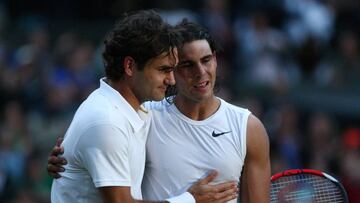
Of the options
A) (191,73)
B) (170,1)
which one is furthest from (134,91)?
(170,1)

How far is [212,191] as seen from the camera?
21.7 ft

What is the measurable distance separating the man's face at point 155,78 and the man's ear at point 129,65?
0.03 meters

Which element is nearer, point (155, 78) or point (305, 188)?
point (155, 78)

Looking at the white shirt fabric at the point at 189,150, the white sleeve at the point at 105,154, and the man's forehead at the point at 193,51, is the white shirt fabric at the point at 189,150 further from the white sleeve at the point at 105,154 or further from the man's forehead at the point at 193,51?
the white sleeve at the point at 105,154

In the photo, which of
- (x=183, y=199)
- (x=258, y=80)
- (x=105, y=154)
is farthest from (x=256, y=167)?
(x=258, y=80)

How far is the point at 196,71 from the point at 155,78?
391 millimetres

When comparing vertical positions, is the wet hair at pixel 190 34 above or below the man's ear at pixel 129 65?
above

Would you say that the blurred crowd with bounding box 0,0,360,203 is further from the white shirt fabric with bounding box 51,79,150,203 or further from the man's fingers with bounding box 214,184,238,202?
the white shirt fabric with bounding box 51,79,150,203

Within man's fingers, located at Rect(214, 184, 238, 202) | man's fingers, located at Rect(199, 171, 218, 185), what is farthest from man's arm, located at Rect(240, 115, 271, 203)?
man's fingers, located at Rect(199, 171, 218, 185)

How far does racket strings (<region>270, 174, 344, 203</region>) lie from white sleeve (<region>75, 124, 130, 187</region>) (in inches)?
49.5

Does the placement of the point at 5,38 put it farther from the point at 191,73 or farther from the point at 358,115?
the point at 191,73

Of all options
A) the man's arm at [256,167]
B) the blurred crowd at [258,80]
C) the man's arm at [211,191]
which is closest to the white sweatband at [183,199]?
the man's arm at [211,191]

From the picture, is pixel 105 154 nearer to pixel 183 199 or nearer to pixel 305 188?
pixel 183 199

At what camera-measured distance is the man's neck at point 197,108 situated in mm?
6906
